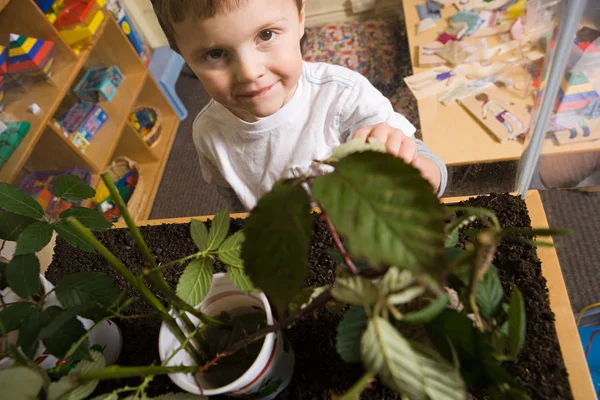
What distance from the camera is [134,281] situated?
36cm

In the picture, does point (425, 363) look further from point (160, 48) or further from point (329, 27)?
point (160, 48)

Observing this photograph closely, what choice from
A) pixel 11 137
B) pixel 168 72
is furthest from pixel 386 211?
pixel 168 72

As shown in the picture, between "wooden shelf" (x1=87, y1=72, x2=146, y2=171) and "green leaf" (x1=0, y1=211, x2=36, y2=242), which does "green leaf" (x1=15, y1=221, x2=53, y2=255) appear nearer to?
"green leaf" (x1=0, y1=211, x2=36, y2=242)

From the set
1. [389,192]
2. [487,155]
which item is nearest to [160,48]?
[487,155]

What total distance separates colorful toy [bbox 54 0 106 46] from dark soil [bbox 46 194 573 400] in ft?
4.13

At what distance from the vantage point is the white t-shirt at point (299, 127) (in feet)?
2.87

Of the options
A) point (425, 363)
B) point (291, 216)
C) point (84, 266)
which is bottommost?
point (84, 266)

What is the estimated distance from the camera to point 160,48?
7.41 ft

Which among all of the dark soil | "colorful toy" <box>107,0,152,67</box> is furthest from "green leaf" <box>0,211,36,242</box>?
"colorful toy" <box>107,0,152,67</box>

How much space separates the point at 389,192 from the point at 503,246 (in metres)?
0.44

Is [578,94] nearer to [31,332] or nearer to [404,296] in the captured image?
[404,296]

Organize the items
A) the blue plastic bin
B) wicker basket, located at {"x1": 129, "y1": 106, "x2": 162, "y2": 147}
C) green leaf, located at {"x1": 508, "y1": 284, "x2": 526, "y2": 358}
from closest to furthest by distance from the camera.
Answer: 1. green leaf, located at {"x1": 508, "y1": 284, "x2": 526, "y2": 358}
2. wicker basket, located at {"x1": 129, "y1": 106, "x2": 162, "y2": 147}
3. the blue plastic bin

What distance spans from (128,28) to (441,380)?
2146mm

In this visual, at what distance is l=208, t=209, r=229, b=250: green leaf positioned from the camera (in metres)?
0.46
